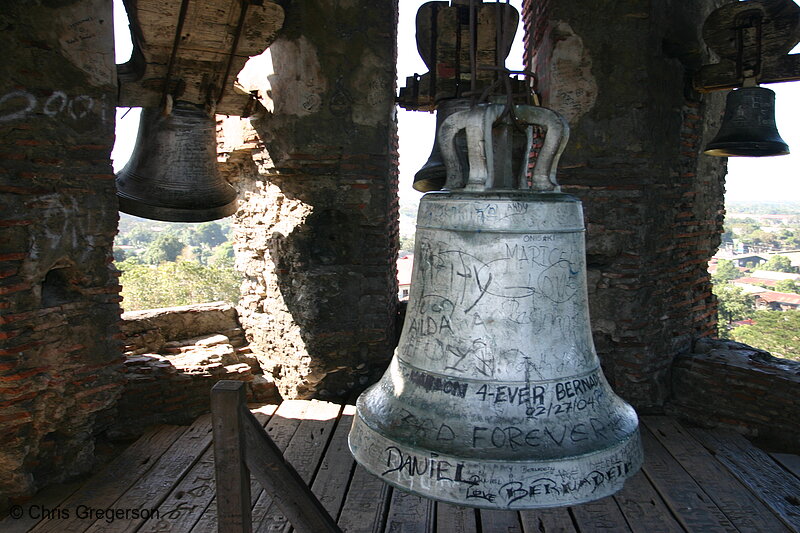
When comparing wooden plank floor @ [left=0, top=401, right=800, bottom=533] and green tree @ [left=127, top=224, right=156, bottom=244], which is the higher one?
wooden plank floor @ [left=0, top=401, right=800, bottom=533]

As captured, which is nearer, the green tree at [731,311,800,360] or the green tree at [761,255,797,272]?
the green tree at [731,311,800,360]

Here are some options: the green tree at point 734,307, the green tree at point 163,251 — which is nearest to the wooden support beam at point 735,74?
the green tree at point 734,307

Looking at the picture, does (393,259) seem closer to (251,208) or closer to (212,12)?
(251,208)

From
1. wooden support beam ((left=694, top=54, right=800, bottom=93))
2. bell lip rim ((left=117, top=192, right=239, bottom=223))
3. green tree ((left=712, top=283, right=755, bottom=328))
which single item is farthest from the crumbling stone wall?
green tree ((left=712, top=283, right=755, bottom=328))

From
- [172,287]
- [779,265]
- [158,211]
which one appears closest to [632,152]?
[158,211]

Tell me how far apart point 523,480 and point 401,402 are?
40cm

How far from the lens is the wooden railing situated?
1850 mm

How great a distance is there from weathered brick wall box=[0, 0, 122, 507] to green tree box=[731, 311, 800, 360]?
1867 cm

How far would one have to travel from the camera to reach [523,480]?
1.38 metres

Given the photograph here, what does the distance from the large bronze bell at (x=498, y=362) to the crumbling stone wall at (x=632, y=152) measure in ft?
10.1

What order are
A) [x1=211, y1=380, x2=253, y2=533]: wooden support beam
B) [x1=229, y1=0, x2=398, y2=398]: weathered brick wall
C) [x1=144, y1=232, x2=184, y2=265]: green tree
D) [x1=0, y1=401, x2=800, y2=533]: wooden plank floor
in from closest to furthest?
[x1=211, y1=380, x2=253, y2=533]: wooden support beam < [x1=0, y1=401, x2=800, y2=533]: wooden plank floor < [x1=229, y1=0, x2=398, y2=398]: weathered brick wall < [x1=144, y1=232, x2=184, y2=265]: green tree

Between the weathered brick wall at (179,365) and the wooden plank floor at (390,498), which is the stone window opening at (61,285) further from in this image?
the wooden plank floor at (390,498)

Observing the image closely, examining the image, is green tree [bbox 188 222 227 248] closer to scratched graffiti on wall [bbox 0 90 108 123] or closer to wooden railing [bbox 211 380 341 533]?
scratched graffiti on wall [bbox 0 90 108 123]

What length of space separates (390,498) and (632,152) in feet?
9.80
